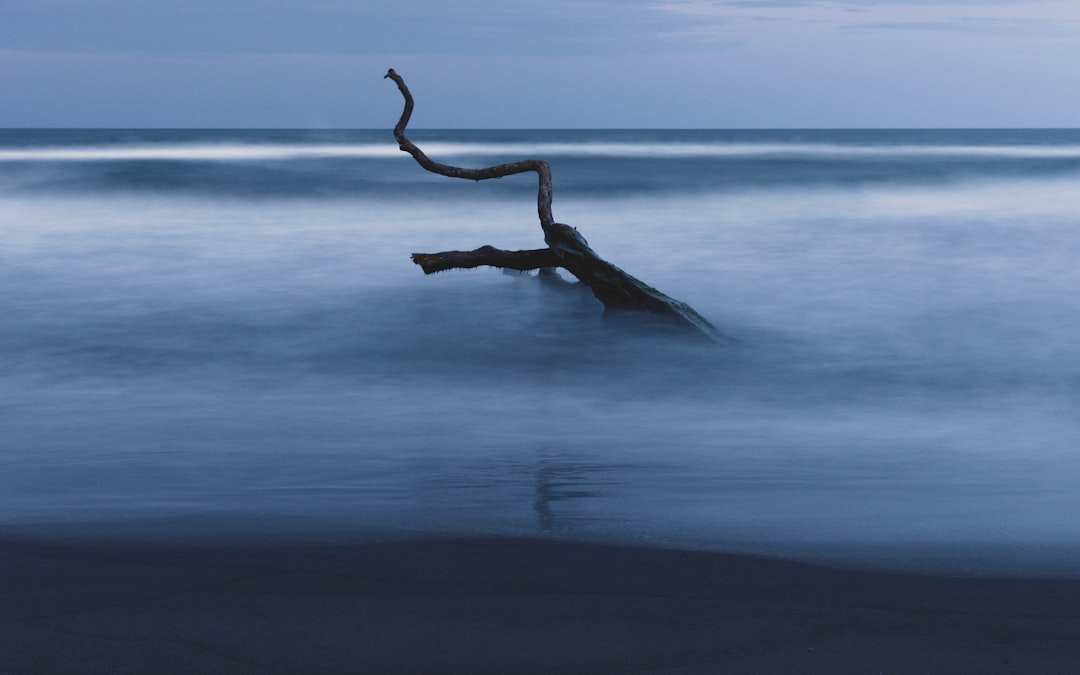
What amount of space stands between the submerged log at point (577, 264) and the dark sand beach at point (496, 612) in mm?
5345

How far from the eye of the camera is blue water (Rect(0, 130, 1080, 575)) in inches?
171

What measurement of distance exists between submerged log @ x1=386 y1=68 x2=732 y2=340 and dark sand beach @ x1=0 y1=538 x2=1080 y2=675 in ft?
17.5

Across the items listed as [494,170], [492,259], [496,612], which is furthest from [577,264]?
[496,612]

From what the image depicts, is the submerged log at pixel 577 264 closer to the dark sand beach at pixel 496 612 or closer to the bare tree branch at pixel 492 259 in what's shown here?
the bare tree branch at pixel 492 259

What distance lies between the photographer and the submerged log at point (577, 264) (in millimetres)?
9102

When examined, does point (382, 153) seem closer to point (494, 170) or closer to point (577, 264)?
point (494, 170)

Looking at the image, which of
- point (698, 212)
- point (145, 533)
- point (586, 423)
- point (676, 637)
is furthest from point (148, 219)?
point (676, 637)

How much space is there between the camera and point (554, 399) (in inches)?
281

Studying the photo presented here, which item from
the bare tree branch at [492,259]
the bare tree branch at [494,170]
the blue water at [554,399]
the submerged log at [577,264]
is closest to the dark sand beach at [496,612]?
the blue water at [554,399]

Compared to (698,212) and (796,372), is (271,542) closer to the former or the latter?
(796,372)

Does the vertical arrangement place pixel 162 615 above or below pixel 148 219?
below

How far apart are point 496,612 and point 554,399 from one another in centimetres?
387

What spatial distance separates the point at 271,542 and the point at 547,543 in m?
0.96

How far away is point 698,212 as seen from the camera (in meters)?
25.0
